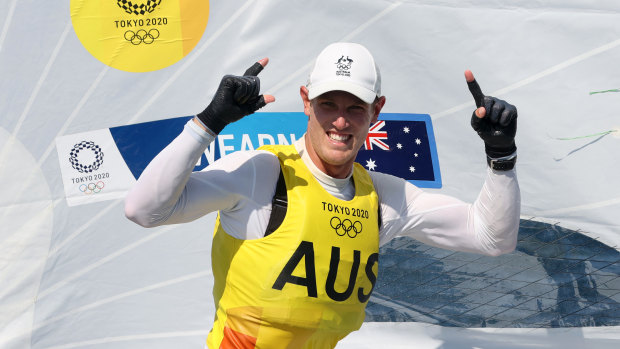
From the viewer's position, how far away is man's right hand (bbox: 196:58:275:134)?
1111mm

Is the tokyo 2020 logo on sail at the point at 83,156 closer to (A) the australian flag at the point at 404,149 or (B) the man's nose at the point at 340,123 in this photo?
(A) the australian flag at the point at 404,149

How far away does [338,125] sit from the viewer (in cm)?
131

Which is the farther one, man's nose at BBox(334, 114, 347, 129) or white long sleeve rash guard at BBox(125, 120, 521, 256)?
man's nose at BBox(334, 114, 347, 129)

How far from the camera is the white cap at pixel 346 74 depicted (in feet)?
4.24

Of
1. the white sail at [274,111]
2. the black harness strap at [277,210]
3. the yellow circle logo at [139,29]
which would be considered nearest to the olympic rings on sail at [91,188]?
the white sail at [274,111]

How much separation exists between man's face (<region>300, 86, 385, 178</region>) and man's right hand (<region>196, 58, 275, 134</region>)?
0.21 metres

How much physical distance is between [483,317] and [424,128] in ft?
1.69

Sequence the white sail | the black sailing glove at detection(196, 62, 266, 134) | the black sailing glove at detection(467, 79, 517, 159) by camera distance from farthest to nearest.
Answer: the white sail, the black sailing glove at detection(467, 79, 517, 159), the black sailing glove at detection(196, 62, 266, 134)

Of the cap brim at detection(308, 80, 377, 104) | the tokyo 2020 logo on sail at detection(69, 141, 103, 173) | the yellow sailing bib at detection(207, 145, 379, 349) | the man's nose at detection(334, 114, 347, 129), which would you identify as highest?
the tokyo 2020 logo on sail at detection(69, 141, 103, 173)

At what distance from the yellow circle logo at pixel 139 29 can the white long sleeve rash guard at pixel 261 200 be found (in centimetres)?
63

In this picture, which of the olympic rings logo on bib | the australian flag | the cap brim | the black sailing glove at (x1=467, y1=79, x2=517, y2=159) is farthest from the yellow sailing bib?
the australian flag

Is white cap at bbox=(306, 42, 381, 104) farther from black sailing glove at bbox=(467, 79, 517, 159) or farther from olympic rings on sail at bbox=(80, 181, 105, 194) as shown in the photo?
olympic rings on sail at bbox=(80, 181, 105, 194)

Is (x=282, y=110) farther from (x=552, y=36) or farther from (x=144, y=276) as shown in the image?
(x=552, y=36)

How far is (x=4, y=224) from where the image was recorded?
6.25 ft
